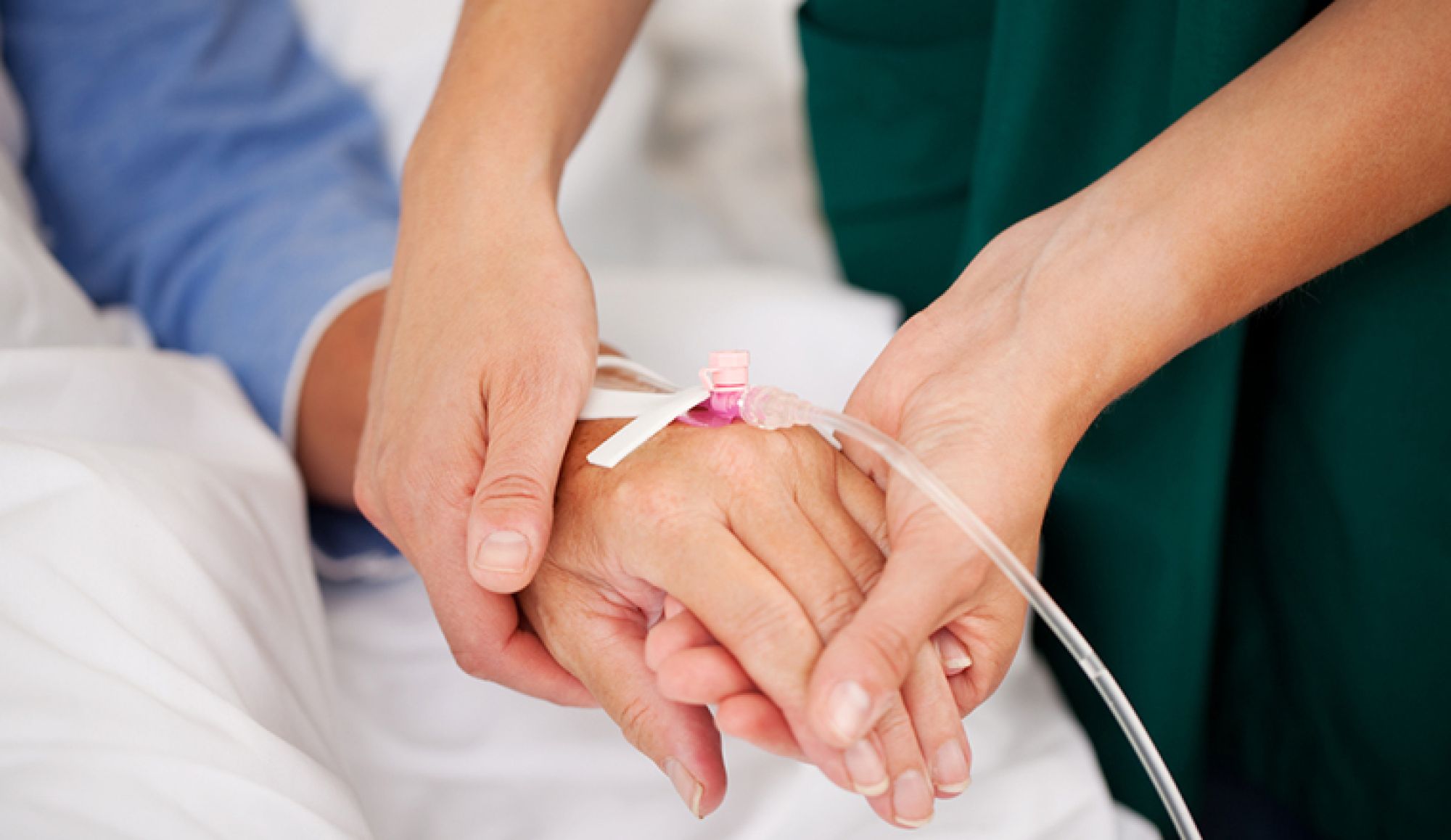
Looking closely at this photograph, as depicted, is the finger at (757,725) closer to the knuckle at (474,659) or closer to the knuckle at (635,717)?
the knuckle at (635,717)

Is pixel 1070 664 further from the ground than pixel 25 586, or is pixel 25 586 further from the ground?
pixel 25 586

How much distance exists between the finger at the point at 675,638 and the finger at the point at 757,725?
51 millimetres

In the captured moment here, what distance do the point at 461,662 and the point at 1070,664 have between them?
630 millimetres

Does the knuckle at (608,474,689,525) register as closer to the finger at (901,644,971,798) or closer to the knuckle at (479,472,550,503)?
the knuckle at (479,472,550,503)

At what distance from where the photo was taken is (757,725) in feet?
1.94

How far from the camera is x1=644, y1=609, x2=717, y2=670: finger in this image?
0.64 m

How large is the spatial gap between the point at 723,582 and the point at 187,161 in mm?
1007

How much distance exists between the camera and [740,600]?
62cm

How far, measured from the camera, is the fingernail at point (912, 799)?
57 cm

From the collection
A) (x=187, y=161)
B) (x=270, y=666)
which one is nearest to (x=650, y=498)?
(x=270, y=666)

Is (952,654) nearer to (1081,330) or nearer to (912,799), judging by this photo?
(912,799)

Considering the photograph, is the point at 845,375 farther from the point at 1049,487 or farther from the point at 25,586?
the point at 25,586

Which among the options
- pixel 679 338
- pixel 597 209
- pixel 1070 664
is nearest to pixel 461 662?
pixel 679 338

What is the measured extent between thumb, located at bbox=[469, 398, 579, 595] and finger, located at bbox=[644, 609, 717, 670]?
9 cm
